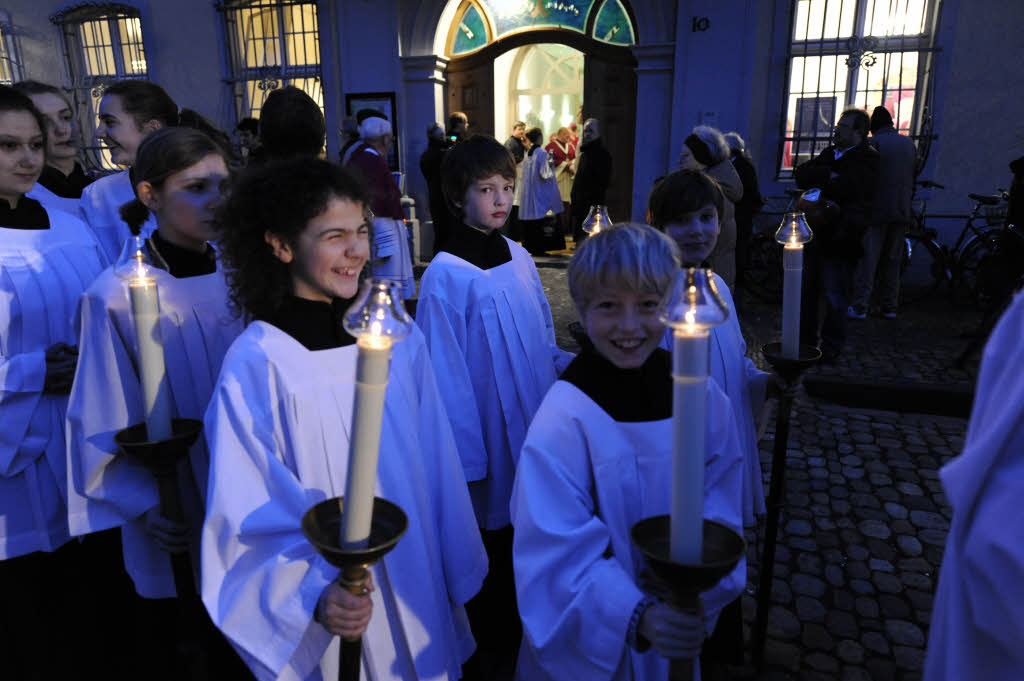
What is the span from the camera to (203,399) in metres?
1.96

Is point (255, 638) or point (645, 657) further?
point (645, 657)

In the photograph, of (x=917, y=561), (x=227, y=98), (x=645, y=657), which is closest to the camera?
(x=645, y=657)

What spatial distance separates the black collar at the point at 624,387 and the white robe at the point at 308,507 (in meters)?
0.44

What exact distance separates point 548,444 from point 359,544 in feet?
1.95

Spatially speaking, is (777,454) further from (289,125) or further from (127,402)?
(289,125)

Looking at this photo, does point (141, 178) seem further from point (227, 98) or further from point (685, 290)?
point (227, 98)

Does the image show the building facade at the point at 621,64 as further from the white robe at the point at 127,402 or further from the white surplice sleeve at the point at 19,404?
the white surplice sleeve at the point at 19,404

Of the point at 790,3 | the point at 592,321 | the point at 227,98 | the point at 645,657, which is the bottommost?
the point at 645,657

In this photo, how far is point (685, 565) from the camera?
794mm

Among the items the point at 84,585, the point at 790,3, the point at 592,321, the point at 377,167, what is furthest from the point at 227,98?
the point at 592,321

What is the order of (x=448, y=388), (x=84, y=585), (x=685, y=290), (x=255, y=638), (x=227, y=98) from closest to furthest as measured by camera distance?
(x=685, y=290) < (x=255, y=638) < (x=448, y=388) < (x=84, y=585) < (x=227, y=98)

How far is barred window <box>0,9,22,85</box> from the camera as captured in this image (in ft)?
34.3

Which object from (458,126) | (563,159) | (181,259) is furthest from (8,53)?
(181,259)

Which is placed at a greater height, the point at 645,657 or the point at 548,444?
the point at 548,444
